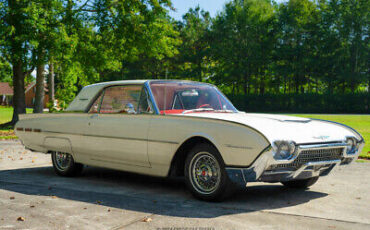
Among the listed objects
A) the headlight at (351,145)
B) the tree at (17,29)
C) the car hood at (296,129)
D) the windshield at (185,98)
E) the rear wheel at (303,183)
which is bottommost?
the rear wheel at (303,183)

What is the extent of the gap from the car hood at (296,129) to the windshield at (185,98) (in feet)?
1.77

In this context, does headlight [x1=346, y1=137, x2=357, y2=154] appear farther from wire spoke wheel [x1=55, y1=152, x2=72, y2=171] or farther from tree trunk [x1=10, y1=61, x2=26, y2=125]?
tree trunk [x1=10, y1=61, x2=26, y2=125]

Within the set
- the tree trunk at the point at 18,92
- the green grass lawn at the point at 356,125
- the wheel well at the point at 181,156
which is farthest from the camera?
the tree trunk at the point at 18,92

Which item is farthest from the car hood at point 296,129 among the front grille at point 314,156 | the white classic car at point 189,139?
the front grille at point 314,156

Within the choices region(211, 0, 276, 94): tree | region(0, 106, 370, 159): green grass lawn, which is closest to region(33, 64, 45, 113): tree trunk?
region(0, 106, 370, 159): green grass lawn

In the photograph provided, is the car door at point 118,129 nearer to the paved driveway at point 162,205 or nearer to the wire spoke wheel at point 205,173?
the paved driveway at point 162,205

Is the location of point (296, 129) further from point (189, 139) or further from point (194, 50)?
point (194, 50)

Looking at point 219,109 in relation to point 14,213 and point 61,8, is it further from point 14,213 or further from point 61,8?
point 61,8

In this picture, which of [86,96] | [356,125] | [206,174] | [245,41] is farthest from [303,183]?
[245,41]

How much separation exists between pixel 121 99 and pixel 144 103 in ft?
1.93

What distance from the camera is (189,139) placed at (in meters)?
5.75

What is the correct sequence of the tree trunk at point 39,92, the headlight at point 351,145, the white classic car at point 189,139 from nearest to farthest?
the white classic car at point 189,139
the headlight at point 351,145
the tree trunk at point 39,92

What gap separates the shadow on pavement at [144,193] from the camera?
17.3ft

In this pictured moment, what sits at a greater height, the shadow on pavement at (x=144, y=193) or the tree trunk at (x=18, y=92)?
the tree trunk at (x=18, y=92)
